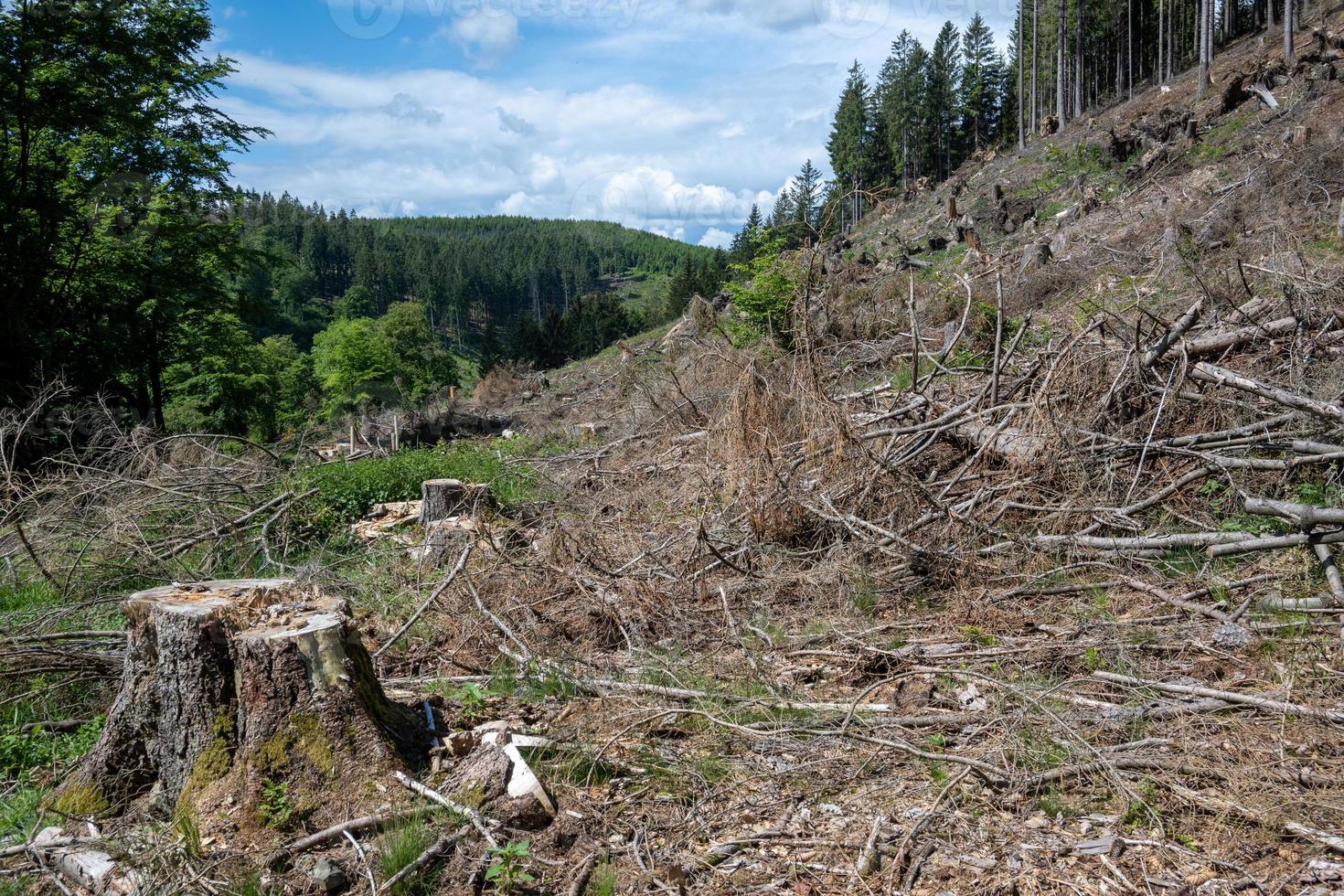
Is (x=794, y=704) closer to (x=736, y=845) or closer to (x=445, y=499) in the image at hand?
(x=736, y=845)

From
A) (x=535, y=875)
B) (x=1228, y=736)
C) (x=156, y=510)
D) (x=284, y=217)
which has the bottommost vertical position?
(x=535, y=875)

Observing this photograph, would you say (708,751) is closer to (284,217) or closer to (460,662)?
(460,662)

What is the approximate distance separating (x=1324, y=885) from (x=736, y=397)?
4516 mm

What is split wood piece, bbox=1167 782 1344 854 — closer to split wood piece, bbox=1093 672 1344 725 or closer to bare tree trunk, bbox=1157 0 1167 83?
split wood piece, bbox=1093 672 1344 725

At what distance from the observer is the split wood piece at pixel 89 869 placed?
2.63m

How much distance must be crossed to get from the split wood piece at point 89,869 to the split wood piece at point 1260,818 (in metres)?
3.43

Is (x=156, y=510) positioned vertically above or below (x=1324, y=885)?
above

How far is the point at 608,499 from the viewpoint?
7.37 metres

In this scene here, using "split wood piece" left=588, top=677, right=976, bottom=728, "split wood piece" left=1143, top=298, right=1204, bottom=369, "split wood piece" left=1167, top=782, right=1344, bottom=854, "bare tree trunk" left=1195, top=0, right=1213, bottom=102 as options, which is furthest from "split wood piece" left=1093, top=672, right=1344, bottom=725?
"bare tree trunk" left=1195, top=0, right=1213, bottom=102

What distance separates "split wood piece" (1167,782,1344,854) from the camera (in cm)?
234

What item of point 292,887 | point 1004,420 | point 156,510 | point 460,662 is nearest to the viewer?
point 292,887

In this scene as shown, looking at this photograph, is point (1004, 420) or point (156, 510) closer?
point (1004, 420)

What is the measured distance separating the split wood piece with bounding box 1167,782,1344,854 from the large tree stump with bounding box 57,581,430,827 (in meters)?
2.83

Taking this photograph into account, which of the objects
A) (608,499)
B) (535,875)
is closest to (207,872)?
(535,875)
